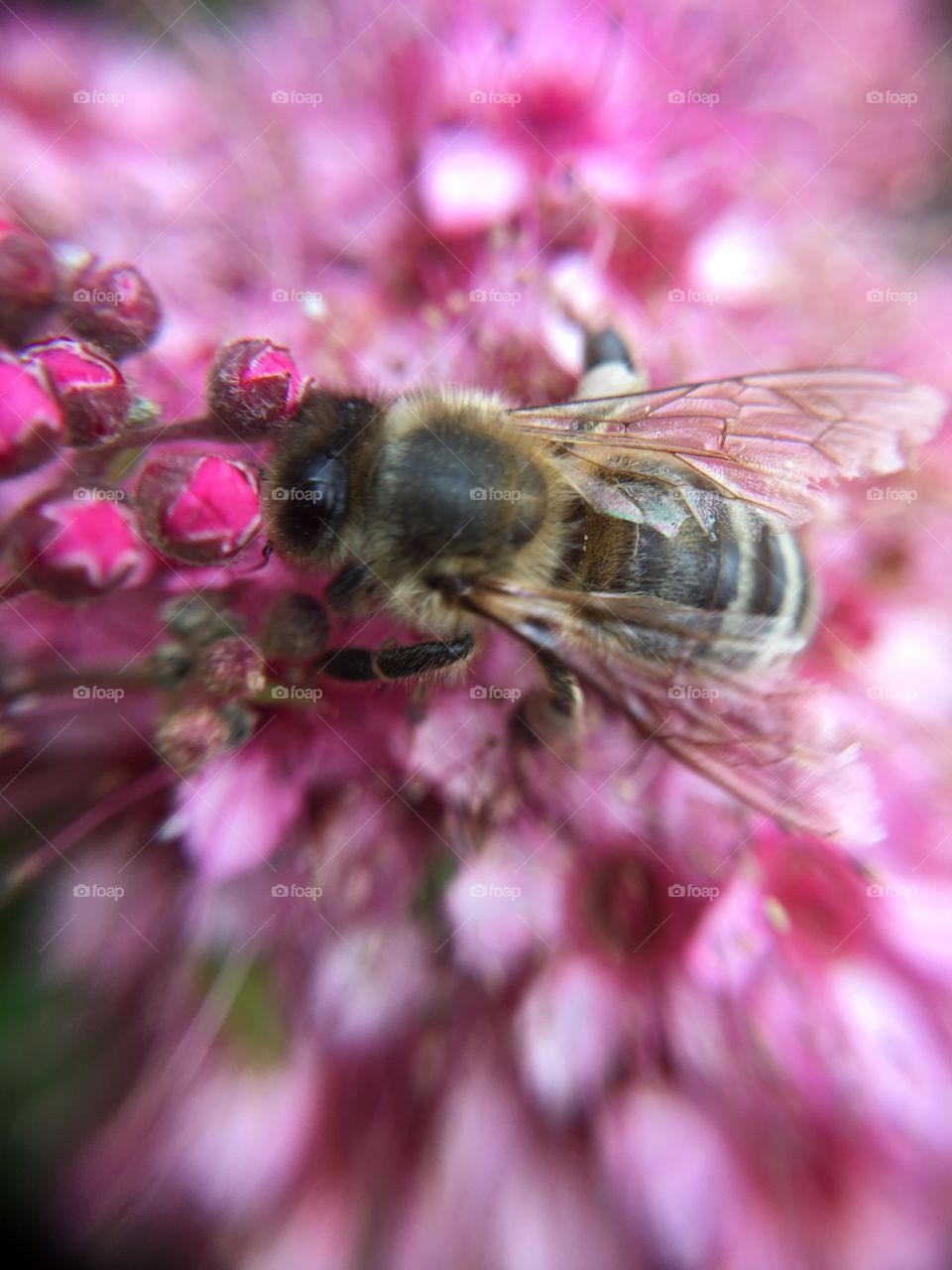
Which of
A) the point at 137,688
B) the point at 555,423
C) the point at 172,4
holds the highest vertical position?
the point at 172,4

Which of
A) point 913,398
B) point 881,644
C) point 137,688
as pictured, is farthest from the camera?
point 881,644

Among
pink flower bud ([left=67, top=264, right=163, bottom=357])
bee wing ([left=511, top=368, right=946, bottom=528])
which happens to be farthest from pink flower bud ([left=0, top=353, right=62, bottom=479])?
bee wing ([left=511, top=368, right=946, bottom=528])

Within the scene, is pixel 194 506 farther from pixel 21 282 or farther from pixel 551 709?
pixel 551 709

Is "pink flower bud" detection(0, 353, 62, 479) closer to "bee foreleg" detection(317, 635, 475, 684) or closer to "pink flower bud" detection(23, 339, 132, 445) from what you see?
"pink flower bud" detection(23, 339, 132, 445)

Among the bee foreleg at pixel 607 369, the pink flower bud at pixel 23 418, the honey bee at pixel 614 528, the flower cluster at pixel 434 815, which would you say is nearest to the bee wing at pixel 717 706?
the honey bee at pixel 614 528

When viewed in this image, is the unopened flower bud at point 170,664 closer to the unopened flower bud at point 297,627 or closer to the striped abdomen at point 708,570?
the unopened flower bud at point 297,627

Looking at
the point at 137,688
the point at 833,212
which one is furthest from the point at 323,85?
the point at 137,688

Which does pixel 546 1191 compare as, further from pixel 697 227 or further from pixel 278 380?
pixel 697 227
